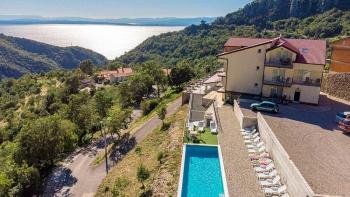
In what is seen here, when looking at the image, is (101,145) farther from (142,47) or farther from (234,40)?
(142,47)

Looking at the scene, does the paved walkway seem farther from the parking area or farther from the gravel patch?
the gravel patch

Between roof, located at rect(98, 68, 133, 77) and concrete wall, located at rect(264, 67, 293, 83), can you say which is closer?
concrete wall, located at rect(264, 67, 293, 83)

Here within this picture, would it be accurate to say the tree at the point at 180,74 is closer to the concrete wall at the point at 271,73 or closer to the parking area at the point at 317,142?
the concrete wall at the point at 271,73

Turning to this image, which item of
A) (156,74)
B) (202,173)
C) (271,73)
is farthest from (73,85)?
(202,173)

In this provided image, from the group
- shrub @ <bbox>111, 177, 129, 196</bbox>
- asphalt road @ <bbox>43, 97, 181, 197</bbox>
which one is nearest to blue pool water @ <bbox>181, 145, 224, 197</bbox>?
shrub @ <bbox>111, 177, 129, 196</bbox>

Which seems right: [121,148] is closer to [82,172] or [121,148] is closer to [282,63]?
[82,172]

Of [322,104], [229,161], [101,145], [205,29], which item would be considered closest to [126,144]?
[101,145]
